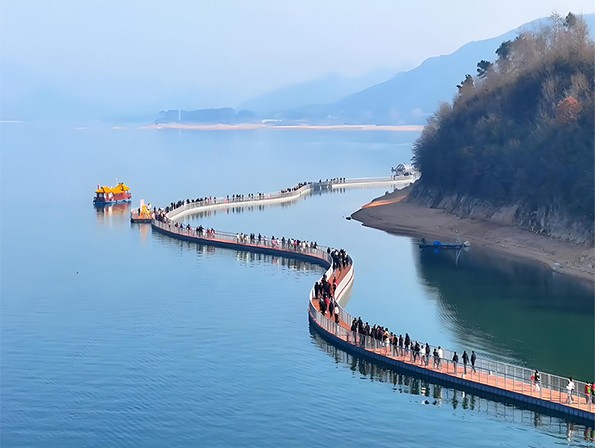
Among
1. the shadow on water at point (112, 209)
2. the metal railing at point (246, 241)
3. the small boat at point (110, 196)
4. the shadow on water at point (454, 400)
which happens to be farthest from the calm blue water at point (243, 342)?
the small boat at point (110, 196)

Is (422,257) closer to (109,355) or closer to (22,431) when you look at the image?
(109,355)

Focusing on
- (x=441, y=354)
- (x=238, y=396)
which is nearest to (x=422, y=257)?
(x=441, y=354)

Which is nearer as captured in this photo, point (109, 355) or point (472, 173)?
point (109, 355)

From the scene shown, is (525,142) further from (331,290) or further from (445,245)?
(331,290)

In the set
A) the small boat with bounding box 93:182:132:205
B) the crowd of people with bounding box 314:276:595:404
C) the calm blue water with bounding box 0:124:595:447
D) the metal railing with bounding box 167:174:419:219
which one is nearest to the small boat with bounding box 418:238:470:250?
the calm blue water with bounding box 0:124:595:447

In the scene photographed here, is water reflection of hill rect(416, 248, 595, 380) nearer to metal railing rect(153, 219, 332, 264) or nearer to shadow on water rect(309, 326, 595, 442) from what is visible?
shadow on water rect(309, 326, 595, 442)

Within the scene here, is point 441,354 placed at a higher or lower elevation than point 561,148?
lower
